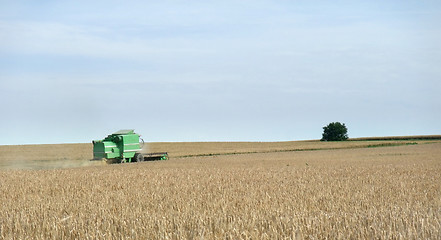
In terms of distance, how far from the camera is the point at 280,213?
8.23 m

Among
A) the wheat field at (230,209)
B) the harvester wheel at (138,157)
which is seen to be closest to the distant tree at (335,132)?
the harvester wheel at (138,157)

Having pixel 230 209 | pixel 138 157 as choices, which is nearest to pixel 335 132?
pixel 138 157

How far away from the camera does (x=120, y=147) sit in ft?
101

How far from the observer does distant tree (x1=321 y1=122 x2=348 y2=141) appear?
77.2 metres

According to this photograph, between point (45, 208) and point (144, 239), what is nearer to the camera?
point (144, 239)

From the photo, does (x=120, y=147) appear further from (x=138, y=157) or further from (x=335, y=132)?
(x=335, y=132)

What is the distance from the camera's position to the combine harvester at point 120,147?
30156 millimetres

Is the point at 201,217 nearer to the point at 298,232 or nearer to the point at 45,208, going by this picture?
the point at 298,232

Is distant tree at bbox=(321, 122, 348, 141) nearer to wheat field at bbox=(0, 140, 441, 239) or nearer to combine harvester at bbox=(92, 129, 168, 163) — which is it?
combine harvester at bbox=(92, 129, 168, 163)

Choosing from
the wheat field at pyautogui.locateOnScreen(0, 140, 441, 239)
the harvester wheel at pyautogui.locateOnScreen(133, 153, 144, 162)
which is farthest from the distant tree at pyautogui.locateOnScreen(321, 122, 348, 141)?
the wheat field at pyautogui.locateOnScreen(0, 140, 441, 239)

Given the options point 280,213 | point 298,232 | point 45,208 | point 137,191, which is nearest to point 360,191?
point 280,213

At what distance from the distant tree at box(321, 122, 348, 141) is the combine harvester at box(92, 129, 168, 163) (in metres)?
50.5

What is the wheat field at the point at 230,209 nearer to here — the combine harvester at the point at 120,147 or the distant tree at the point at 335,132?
the combine harvester at the point at 120,147

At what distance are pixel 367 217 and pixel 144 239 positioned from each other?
3.32 m
